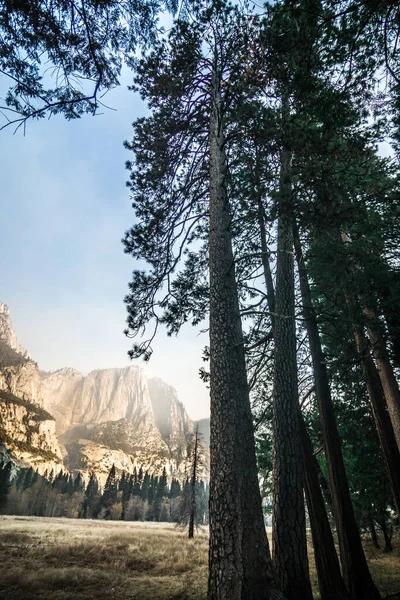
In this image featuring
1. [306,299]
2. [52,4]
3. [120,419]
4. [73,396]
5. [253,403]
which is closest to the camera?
[52,4]

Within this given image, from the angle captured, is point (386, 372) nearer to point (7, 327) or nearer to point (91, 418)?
point (91, 418)

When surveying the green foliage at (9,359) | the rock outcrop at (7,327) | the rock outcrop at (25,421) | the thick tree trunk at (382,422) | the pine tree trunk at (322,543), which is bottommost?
the pine tree trunk at (322,543)

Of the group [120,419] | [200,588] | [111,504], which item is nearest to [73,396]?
[120,419]

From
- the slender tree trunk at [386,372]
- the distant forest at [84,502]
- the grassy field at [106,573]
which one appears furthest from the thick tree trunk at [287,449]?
the distant forest at [84,502]

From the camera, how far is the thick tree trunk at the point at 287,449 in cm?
350

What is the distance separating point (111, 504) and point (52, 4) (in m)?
66.5

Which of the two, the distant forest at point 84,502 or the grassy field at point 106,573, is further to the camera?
the distant forest at point 84,502

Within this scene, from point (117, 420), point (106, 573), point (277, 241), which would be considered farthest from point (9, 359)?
point (277, 241)

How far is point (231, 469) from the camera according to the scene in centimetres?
291

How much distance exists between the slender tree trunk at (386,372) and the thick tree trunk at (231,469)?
12.0 ft

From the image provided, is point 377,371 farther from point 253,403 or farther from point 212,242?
point 212,242

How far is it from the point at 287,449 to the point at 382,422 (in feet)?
10.5

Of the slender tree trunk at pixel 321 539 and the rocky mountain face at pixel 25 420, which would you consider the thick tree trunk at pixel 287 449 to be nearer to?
the slender tree trunk at pixel 321 539

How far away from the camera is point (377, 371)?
6.71 meters
